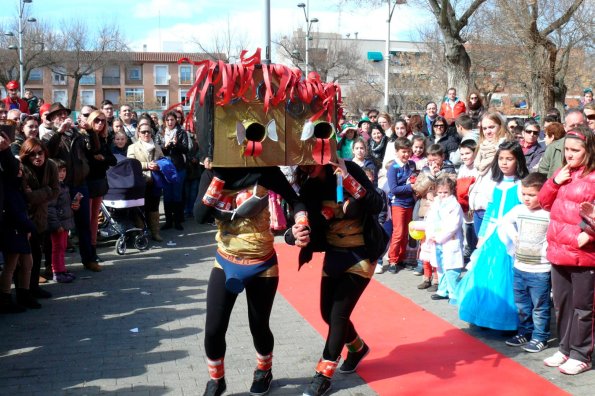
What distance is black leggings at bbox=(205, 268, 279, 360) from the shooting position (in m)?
4.38

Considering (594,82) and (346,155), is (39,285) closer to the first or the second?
(346,155)

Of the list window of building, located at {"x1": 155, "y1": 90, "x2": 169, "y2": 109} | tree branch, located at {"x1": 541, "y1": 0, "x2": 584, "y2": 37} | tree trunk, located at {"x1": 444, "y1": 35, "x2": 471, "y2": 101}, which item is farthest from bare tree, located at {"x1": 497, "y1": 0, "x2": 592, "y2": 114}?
window of building, located at {"x1": 155, "y1": 90, "x2": 169, "y2": 109}

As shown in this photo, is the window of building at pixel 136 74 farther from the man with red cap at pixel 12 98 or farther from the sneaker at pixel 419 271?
the sneaker at pixel 419 271

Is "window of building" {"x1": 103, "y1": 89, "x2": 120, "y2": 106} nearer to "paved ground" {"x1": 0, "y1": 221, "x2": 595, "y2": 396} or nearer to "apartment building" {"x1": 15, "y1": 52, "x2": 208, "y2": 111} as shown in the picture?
"apartment building" {"x1": 15, "y1": 52, "x2": 208, "y2": 111}

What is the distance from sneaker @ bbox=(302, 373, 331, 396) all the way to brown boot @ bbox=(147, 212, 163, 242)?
6730 mm

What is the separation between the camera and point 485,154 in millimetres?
7449

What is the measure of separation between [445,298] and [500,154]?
2037 millimetres

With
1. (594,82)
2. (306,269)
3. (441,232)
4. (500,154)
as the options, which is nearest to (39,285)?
(306,269)

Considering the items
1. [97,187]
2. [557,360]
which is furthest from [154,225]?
[557,360]

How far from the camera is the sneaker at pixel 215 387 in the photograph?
455 cm

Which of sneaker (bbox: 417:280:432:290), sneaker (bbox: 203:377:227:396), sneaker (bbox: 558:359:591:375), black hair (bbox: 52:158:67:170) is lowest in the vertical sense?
sneaker (bbox: 417:280:432:290)

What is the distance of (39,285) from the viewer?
7.86 m

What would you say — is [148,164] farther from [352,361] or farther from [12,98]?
[352,361]

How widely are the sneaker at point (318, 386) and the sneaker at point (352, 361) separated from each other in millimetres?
455
